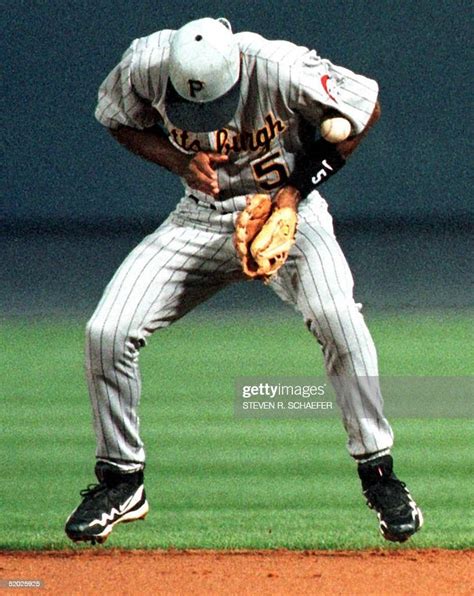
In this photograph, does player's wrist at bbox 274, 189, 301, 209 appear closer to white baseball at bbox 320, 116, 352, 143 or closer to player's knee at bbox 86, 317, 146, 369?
white baseball at bbox 320, 116, 352, 143

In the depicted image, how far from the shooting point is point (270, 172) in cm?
437

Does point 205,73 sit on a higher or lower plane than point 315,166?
higher

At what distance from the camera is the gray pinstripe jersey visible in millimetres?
4164

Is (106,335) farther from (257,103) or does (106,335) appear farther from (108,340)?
(257,103)

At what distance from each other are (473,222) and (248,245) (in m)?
8.30

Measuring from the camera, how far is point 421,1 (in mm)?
10969

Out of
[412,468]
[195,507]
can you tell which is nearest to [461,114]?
[412,468]

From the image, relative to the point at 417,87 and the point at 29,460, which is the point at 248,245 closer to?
the point at 29,460
